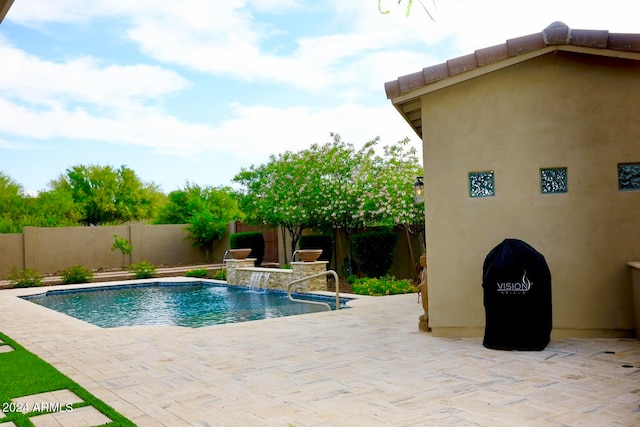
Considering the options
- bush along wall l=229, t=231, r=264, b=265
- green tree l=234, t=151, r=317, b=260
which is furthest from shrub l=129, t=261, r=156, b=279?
green tree l=234, t=151, r=317, b=260

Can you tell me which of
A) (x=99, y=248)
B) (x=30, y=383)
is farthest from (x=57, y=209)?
(x=30, y=383)

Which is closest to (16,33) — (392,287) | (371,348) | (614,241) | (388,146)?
(388,146)

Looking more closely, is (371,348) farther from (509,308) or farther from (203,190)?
(203,190)

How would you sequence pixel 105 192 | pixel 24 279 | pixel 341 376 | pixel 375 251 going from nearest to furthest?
pixel 341 376
pixel 375 251
pixel 24 279
pixel 105 192

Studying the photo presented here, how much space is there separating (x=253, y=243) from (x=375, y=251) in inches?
279

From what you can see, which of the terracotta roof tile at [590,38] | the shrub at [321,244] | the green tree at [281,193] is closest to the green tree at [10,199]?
the green tree at [281,193]

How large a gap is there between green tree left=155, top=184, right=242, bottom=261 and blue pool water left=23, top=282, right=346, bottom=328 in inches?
→ 211

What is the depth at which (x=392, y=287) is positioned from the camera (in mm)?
12031

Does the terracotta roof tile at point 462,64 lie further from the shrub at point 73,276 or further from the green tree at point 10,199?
the green tree at point 10,199

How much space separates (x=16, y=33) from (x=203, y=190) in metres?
15.5

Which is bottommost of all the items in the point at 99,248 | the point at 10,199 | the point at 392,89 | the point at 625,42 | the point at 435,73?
the point at 99,248

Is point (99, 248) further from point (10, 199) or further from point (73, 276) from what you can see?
point (10, 199)

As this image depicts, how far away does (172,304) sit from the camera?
41.9 ft

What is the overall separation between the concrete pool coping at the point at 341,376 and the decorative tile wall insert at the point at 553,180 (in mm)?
1800
